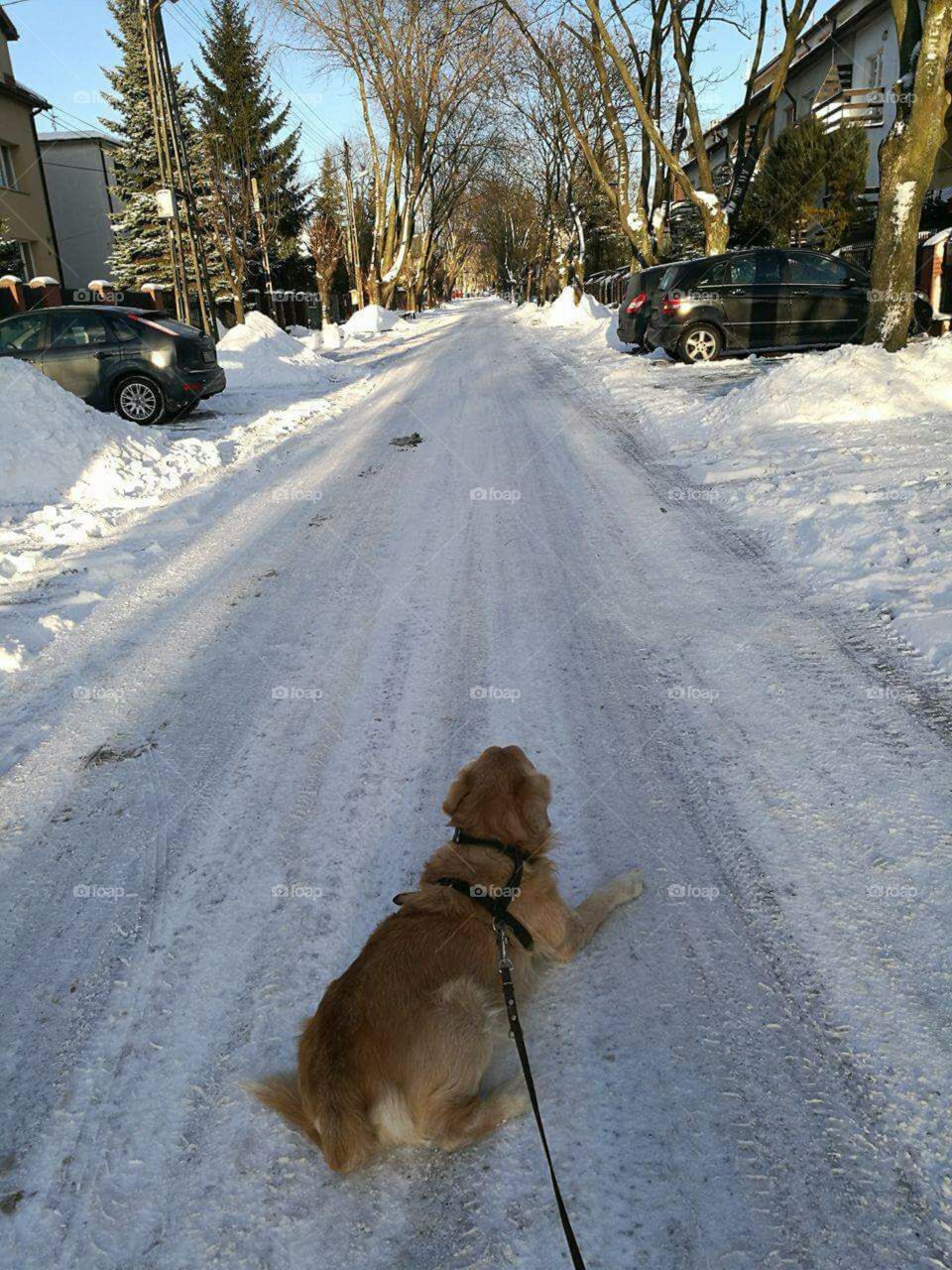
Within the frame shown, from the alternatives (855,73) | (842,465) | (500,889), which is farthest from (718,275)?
(855,73)

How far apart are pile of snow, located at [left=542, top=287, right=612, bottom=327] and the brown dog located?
3063 centimetres

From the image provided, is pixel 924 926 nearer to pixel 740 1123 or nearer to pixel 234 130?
pixel 740 1123

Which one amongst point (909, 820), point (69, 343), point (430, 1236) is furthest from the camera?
point (69, 343)

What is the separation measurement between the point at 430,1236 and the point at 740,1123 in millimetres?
837

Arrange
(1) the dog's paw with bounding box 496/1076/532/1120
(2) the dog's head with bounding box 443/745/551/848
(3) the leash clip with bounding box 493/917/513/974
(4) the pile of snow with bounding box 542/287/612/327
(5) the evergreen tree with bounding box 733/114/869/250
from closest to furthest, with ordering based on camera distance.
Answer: (1) the dog's paw with bounding box 496/1076/532/1120 → (3) the leash clip with bounding box 493/917/513/974 → (2) the dog's head with bounding box 443/745/551/848 → (5) the evergreen tree with bounding box 733/114/869/250 → (4) the pile of snow with bounding box 542/287/612/327

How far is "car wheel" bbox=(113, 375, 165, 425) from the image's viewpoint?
41.2 ft

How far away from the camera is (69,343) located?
485 inches

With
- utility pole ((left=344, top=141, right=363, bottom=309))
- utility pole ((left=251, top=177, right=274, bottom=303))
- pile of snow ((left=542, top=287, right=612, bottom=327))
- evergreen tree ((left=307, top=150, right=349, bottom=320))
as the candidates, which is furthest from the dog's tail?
evergreen tree ((left=307, top=150, right=349, bottom=320))

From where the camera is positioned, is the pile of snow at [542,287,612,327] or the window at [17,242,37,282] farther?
the pile of snow at [542,287,612,327]

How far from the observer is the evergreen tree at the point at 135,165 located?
119 ft

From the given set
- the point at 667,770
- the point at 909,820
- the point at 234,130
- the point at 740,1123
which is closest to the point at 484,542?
the point at 667,770

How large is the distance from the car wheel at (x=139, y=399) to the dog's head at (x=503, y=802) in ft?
39.7

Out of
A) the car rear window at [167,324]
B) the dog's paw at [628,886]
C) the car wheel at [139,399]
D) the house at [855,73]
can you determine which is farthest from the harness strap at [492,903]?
the house at [855,73]

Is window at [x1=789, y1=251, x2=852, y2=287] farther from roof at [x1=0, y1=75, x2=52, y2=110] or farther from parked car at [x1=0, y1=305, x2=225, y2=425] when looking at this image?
roof at [x1=0, y1=75, x2=52, y2=110]
